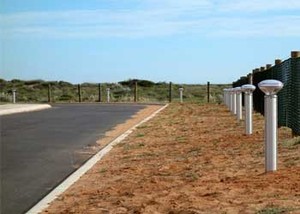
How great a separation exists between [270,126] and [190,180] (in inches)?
54.3

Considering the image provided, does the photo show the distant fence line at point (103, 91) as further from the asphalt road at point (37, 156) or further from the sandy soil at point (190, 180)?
the sandy soil at point (190, 180)

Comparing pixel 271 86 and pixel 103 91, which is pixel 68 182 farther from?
pixel 103 91

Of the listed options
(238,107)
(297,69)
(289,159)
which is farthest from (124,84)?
(289,159)

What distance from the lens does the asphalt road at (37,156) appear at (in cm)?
886

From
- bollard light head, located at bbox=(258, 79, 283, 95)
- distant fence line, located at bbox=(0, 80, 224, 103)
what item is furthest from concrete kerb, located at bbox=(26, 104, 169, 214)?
distant fence line, located at bbox=(0, 80, 224, 103)

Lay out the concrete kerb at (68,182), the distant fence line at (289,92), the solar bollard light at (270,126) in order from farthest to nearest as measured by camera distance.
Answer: the distant fence line at (289,92), the solar bollard light at (270,126), the concrete kerb at (68,182)

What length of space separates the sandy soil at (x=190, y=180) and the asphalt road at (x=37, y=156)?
488mm

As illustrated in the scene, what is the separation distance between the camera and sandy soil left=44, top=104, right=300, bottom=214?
24.2 feet

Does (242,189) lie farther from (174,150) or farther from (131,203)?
(174,150)

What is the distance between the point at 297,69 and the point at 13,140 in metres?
7.02

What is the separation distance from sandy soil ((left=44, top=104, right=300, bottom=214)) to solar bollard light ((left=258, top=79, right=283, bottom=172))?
19 centimetres

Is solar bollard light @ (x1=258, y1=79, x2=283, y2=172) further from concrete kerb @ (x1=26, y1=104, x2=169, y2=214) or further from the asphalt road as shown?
the asphalt road

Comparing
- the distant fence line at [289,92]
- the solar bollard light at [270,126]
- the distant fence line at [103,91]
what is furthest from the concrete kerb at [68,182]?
the distant fence line at [103,91]

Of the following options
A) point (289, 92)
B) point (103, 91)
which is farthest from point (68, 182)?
point (103, 91)
